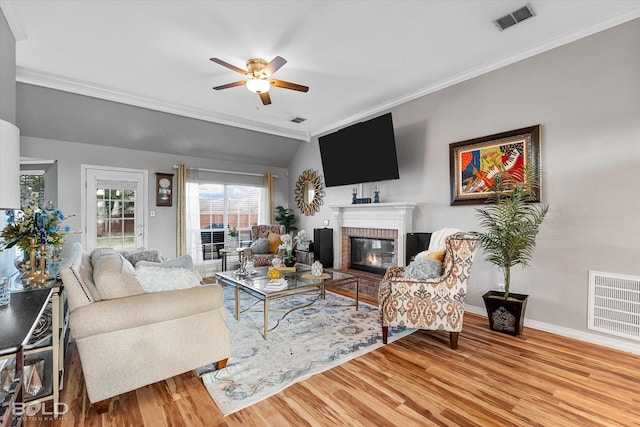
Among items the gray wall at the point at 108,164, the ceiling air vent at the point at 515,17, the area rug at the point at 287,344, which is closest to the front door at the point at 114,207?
the gray wall at the point at 108,164

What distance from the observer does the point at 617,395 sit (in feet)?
6.62

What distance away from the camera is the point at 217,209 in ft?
20.1

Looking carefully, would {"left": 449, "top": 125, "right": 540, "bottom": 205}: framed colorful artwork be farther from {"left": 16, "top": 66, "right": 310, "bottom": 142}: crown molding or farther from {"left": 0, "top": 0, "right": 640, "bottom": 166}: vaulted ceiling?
{"left": 16, "top": 66, "right": 310, "bottom": 142}: crown molding

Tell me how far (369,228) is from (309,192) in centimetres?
195

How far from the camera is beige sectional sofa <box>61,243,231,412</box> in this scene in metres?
1.79

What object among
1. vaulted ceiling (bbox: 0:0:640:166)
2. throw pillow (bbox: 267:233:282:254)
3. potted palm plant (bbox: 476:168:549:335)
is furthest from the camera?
throw pillow (bbox: 267:233:282:254)

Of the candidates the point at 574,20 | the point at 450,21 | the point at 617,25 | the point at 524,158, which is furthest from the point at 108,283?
the point at 617,25

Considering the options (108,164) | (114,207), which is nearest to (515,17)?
(108,164)

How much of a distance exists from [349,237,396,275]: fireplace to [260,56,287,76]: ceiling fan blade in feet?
9.64

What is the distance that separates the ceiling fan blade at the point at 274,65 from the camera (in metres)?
2.66

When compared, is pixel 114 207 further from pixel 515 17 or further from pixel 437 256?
pixel 515 17

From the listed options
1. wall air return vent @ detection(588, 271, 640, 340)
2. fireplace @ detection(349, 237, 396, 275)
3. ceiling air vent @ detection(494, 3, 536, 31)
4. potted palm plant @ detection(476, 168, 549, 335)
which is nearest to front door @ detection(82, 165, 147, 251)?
fireplace @ detection(349, 237, 396, 275)

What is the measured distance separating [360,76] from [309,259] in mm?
3099

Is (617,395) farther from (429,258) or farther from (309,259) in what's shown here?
(309,259)
